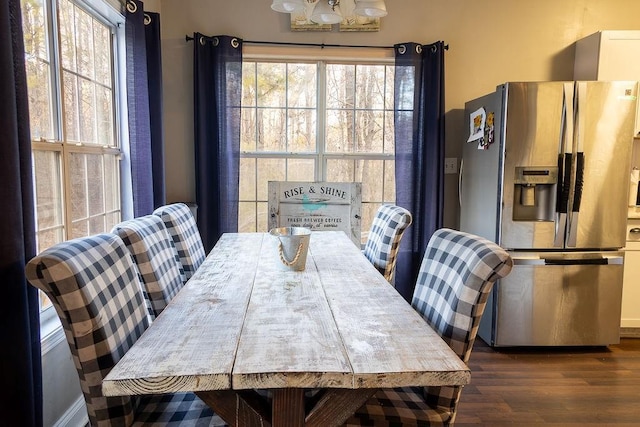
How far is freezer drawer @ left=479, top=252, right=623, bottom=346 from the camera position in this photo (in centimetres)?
270

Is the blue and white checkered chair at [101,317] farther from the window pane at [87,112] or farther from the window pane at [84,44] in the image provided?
the window pane at [84,44]

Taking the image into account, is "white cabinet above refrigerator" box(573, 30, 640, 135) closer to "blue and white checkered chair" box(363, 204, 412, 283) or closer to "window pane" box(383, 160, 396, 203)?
"window pane" box(383, 160, 396, 203)

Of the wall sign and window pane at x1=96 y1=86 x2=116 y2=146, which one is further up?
window pane at x1=96 y1=86 x2=116 y2=146

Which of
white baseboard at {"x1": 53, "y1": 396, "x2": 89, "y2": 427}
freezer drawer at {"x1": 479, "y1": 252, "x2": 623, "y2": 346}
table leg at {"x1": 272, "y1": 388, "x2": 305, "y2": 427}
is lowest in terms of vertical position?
white baseboard at {"x1": 53, "y1": 396, "x2": 89, "y2": 427}

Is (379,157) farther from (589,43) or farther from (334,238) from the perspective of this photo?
(589,43)

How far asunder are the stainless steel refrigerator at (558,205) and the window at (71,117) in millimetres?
2429

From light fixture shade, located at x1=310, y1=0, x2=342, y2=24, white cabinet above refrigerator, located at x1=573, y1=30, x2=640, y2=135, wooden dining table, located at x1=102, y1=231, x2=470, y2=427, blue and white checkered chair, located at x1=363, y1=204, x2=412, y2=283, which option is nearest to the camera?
wooden dining table, located at x1=102, y1=231, x2=470, y2=427

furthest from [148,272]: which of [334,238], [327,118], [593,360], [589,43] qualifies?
[589,43]

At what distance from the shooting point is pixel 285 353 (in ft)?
3.12

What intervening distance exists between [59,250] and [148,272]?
541 mm

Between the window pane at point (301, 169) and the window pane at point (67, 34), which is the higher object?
the window pane at point (67, 34)

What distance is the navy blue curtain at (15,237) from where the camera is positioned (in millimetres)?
1187

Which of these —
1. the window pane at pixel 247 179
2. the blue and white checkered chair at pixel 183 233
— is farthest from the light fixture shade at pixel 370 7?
the window pane at pixel 247 179

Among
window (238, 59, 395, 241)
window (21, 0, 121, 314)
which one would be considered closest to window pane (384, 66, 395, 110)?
window (238, 59, 395, 241)
